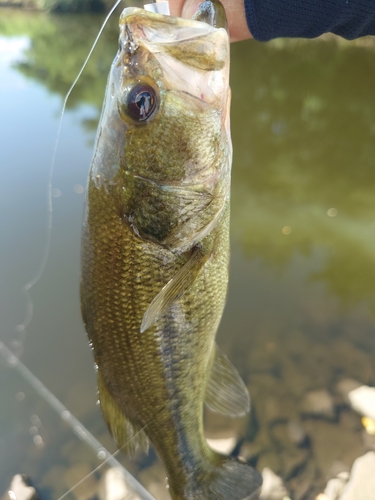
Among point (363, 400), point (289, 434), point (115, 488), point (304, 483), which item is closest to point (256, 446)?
point (289, 434)

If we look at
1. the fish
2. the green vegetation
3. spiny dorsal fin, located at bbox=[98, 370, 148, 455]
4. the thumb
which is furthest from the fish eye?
the green vegetation

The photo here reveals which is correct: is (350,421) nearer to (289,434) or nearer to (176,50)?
(289,434)

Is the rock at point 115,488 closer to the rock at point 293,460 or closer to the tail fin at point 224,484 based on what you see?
the rock at point 293,460

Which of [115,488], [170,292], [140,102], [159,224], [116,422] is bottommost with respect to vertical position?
[115,488]

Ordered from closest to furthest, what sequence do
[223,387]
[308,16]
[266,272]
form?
1. [308,16]
2. [223,387]
3. [266,272]

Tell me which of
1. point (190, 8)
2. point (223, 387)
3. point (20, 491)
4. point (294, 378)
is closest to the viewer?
point (190, 8)
